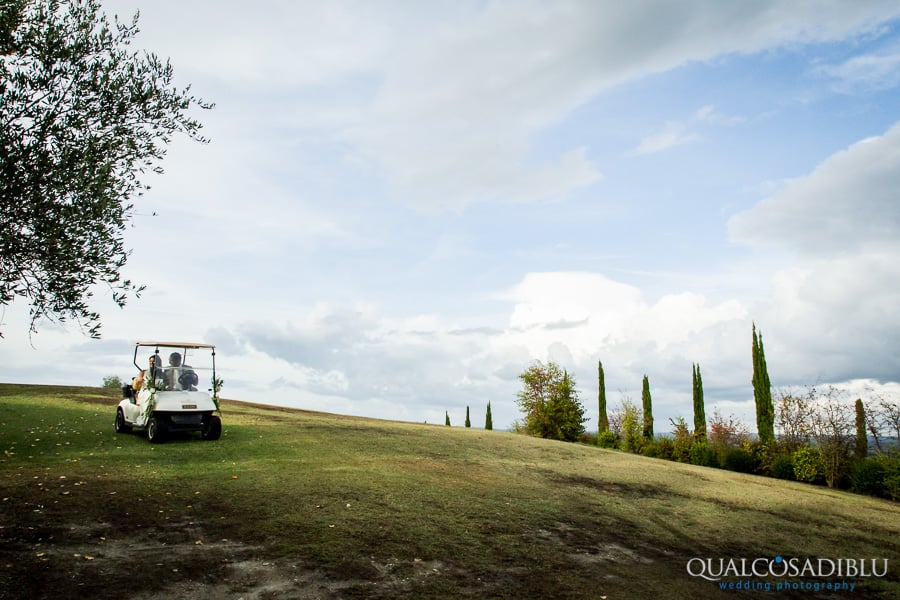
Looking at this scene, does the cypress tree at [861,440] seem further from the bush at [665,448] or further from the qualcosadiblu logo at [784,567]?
the qualcosadiblu logo at [784,567]

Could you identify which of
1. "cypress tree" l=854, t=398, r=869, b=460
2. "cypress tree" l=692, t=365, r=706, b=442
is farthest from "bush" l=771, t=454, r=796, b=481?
"cypress tree" l=692, t=365, r=706, b=442

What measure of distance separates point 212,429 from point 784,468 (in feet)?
85.4

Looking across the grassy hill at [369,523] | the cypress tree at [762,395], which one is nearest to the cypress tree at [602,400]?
the cypress tree at [762,395]

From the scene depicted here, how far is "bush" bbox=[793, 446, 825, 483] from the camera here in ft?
81.9

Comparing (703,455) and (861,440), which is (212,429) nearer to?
(703,455)

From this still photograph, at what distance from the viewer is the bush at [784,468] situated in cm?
2616

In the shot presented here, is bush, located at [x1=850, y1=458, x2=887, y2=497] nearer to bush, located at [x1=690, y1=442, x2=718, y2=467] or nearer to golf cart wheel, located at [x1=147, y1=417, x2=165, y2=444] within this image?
bush, located at [x1=690, y1=442, x2=718, y2=467]

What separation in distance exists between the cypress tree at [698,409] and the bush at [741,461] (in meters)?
11.0

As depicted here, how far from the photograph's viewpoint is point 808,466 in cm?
2514

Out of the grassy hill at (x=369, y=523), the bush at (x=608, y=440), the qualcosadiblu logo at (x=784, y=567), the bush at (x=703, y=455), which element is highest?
the grassy hill at (x=369, y=523)

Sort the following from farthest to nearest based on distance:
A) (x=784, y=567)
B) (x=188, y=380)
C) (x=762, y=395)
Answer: (x=762, y=395) → (x=188, y=380) → (x=784, y=567)

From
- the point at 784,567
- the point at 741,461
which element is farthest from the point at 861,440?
the point at 784,567

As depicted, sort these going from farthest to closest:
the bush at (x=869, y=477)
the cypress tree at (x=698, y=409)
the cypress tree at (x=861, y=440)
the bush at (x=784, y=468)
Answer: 1. the cypress tree at (x=698, y=409)
2. the bush at (x=784, y=468)
3. the cypress tree at (x=861, y=440)
4. the bush at (x=869, y=477)

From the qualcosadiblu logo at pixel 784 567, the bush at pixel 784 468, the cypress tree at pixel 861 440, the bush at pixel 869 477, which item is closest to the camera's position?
the qualcosadiblu logo at pixel 784 567
